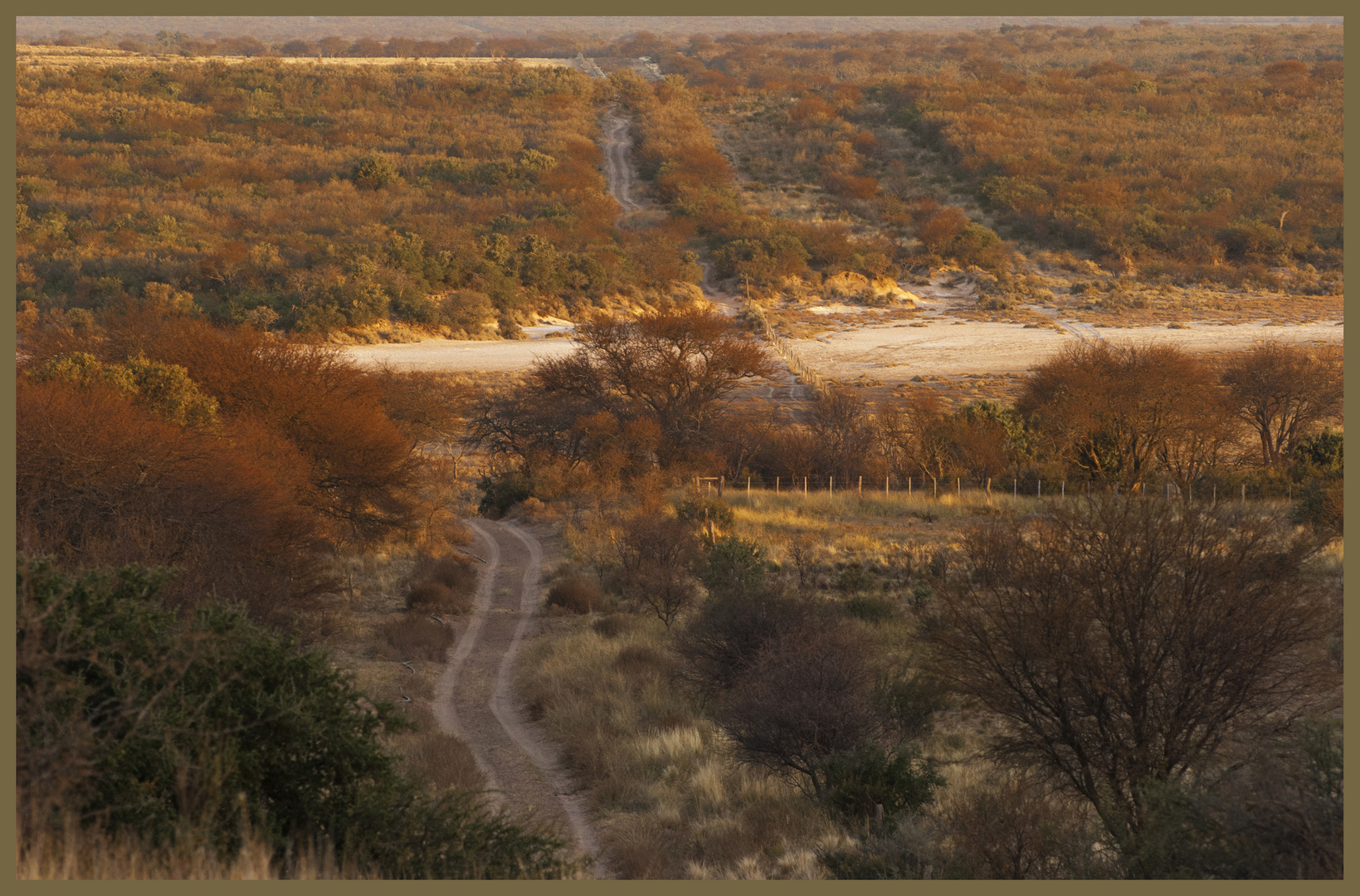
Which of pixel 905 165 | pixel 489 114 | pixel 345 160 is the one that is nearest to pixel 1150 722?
pixel 345 160

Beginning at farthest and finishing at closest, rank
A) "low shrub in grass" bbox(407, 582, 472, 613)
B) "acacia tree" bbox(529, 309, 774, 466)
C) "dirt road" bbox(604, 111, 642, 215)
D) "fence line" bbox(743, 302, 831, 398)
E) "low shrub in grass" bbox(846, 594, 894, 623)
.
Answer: "dirt road" bbox(604, 111, 642, 215) < "fence line" bbox(743, 302, 831, 398) < "acacia tree" bbox(529, 309, 774, 466) < "low shrub in grass" bbox(407, 582, 472, 613) < "low shrub in grass" bbox(846, 594, 894, 623)

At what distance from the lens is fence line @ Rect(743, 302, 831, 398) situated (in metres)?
45.1

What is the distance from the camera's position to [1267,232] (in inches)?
2751

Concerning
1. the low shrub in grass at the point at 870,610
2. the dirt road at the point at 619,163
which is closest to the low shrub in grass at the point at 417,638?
the low shrub in grass at the point at 870,610

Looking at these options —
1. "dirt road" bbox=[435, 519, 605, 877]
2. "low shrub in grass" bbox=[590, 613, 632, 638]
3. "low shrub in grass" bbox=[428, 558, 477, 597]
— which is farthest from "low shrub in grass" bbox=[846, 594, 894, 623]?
"low shrub in grass" bbox=[428, 558, 477, 597]

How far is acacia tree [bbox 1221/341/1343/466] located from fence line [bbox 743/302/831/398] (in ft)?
46.9

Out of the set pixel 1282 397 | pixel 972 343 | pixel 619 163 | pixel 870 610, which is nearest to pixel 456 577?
pixel 870 610

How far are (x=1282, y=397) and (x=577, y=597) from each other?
25.9 m

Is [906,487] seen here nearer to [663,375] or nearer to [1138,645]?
[663,375]

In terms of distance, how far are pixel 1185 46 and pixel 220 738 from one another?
A: 168593mm

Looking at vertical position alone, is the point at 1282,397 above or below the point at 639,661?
above

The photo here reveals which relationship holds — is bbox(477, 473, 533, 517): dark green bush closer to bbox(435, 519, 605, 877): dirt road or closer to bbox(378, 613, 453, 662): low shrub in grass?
bbox(435, 519, 605, 877): dirt road

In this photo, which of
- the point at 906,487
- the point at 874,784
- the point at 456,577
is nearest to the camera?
the point at 874,784

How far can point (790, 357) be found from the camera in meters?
50.3
